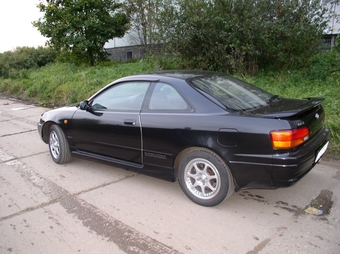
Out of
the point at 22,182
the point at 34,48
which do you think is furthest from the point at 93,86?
the point at 34,48

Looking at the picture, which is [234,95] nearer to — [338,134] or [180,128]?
[180,128]

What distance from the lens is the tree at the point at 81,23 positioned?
13.7 m

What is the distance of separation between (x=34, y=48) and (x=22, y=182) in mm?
20708

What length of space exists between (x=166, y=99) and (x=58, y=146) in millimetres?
2243

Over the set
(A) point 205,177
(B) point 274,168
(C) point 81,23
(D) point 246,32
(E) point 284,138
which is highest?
(C) point 81,23

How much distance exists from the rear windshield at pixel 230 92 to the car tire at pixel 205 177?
62cm

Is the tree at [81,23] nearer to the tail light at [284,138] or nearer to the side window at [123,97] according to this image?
the side window at [123,97]

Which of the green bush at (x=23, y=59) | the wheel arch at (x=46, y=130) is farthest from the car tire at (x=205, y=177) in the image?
the green bush at (x=23, y=59)

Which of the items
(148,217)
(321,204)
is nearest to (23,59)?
(148,217)

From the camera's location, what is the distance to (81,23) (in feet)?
45.0

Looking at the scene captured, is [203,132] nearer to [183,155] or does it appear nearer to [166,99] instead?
[183,155]

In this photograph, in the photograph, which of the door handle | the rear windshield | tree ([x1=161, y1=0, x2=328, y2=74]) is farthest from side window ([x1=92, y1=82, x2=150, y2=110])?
tree ([x1=161, y1=0, x2=328, y2=74])

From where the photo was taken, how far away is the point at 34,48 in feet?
73.4

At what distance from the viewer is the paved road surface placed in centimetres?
280
